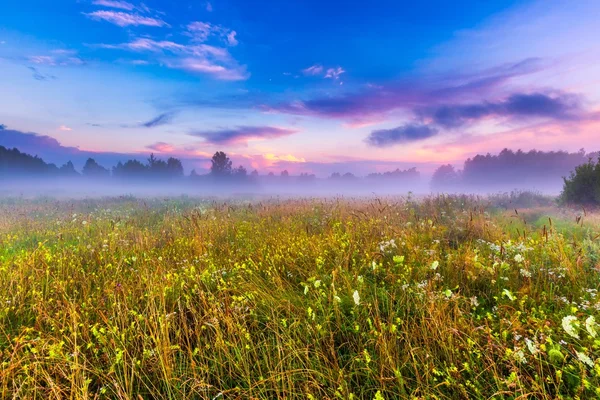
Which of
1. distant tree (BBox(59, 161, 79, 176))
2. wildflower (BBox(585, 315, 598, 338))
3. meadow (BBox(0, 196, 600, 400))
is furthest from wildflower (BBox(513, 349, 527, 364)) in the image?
distant tree (BBox(59, 161, 79, 176))

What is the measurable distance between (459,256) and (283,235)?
341cm

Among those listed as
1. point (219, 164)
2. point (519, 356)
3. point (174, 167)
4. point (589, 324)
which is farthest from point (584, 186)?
point (174, 167)

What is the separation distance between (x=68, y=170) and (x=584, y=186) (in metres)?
112

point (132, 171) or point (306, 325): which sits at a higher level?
point (132, 171)

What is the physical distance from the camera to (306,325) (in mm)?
2707

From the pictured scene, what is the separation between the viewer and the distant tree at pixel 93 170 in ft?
302

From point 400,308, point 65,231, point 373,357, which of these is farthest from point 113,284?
point 65,231

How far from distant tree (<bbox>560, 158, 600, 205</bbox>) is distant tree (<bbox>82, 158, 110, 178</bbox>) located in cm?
11235

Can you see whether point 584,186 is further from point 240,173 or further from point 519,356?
point 240,173

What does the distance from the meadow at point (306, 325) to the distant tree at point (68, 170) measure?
100 meters

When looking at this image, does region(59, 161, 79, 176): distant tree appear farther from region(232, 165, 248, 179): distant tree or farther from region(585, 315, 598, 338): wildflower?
region(585, 315, 598, 338): wildflower

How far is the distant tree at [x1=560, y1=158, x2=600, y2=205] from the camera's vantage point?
14.2m

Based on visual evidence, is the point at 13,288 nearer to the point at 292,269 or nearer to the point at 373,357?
the point at 292,269

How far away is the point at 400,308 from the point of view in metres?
2.94
